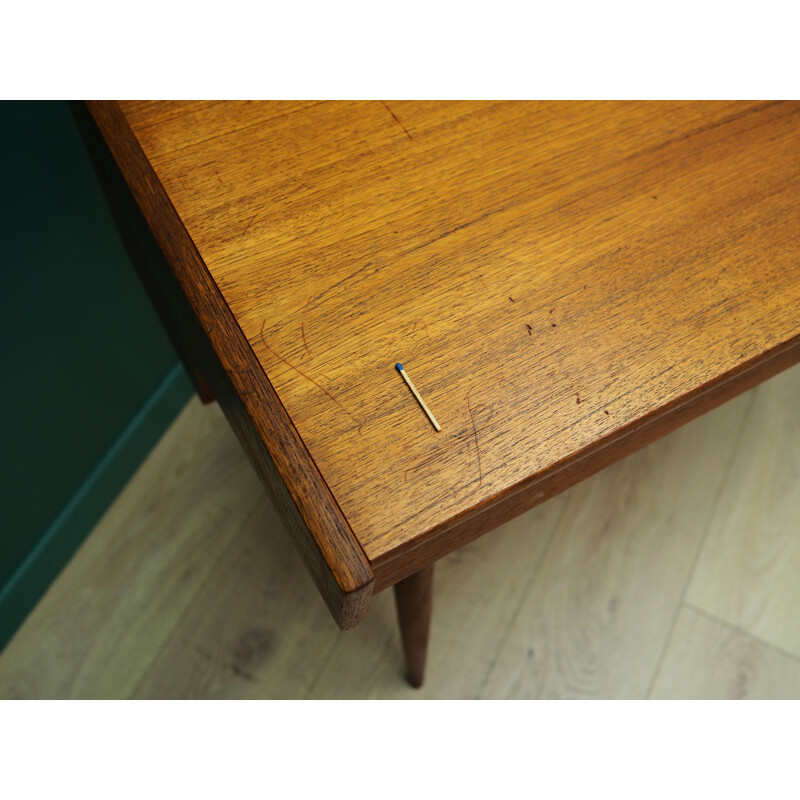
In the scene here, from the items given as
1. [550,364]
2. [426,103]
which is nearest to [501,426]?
[550,364]

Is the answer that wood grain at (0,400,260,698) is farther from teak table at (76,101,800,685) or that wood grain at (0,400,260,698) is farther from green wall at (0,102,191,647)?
teak table at (76,101,800,685)

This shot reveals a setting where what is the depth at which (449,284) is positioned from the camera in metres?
0.63

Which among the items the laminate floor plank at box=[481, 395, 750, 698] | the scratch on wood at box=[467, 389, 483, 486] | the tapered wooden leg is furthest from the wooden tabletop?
the laminate floor plank at box=[481, 395, 750, 698]

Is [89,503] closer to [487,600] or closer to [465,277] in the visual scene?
[487,600]

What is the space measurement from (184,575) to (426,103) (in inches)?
32.1

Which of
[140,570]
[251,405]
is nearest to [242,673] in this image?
[140,570]

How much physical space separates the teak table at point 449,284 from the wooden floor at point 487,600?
547 mm

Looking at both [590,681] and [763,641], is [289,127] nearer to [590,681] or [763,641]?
[590,681]

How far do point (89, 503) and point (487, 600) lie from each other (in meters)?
0.66

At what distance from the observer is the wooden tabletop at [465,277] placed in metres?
0.56

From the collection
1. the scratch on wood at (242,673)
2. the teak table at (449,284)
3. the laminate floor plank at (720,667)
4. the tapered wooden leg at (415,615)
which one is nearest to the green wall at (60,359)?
the teak table at (449,284)

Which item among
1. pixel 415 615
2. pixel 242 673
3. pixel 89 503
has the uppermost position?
pixel 89 503

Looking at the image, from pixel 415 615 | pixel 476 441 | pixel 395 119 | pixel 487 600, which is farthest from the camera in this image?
pixel 487 600

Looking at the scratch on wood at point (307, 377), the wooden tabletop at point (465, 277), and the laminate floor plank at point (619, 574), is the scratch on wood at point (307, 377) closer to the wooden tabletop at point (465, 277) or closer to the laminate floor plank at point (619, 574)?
the wooden tabletop at point (465, 277)
